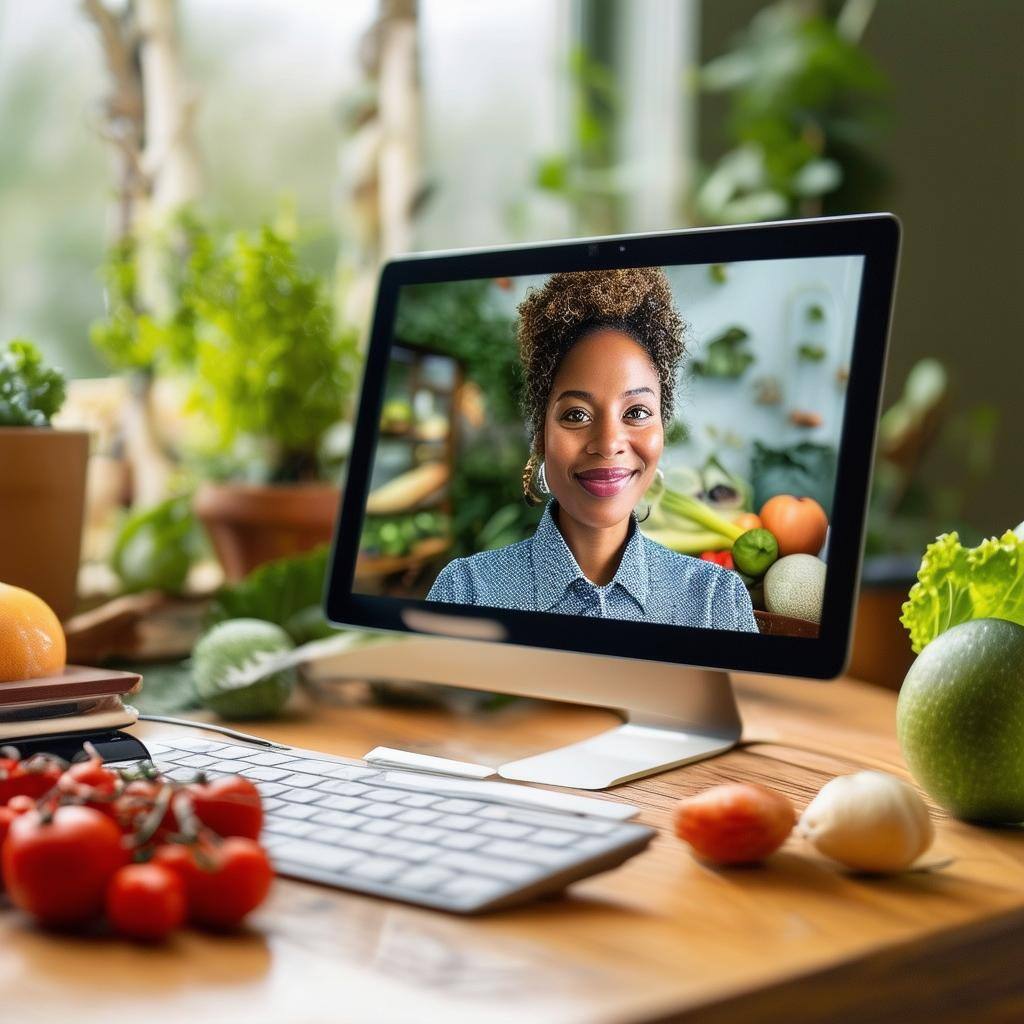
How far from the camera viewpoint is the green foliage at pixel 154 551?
4.73 feet

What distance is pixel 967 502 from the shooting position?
273 cm

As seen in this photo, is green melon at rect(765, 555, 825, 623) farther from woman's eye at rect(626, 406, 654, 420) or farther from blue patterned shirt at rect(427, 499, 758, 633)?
woman's eye at rect(626, 406, 654, 420)

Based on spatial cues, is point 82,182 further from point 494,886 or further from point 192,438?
point 494,886

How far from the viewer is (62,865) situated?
1.81ft

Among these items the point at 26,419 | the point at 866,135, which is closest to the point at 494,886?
the point at 26,419

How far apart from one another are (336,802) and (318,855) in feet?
0.26

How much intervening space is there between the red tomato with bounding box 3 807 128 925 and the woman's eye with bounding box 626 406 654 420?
50 cm

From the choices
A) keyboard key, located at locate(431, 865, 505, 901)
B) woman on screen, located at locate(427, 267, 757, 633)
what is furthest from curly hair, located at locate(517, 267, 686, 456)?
keyboard key, located at locate(431, 865, 505, 901)

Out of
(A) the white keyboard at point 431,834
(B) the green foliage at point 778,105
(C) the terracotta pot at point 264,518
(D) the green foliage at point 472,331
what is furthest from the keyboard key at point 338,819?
(B) the green foliage at point 778,105

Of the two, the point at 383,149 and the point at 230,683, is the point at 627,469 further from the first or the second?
the point at 383,149

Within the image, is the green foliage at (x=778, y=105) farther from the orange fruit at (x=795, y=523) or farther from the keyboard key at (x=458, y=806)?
the keyboard key at (x=458, y=806)

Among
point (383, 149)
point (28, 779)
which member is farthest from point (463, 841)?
point (383, 149)

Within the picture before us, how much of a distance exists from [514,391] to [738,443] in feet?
0.66

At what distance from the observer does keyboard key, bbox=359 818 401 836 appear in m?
0.67
